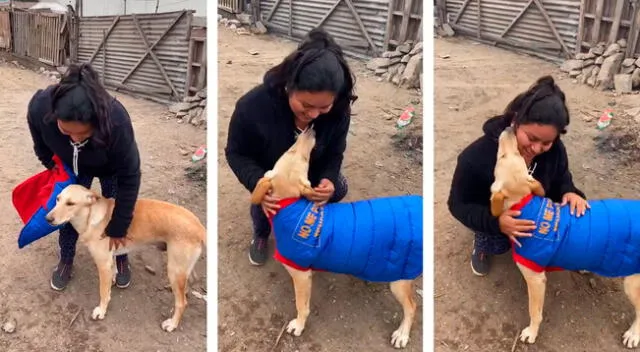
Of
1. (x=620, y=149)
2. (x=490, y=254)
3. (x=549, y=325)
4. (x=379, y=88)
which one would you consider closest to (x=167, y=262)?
(x=379, y=88)

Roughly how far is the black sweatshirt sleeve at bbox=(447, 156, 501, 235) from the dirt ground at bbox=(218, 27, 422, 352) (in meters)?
0.11

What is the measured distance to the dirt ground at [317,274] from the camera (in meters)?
1.47

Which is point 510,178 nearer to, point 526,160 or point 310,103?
point 526,160

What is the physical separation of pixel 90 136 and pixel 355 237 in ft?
2.38

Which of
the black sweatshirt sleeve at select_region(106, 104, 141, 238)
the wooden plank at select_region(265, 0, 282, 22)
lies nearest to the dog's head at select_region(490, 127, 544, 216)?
the wooden plank at select_region(265, 0, 282, 22)

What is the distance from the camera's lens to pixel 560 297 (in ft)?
4.89

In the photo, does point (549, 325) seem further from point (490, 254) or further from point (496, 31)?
point (496, 31)

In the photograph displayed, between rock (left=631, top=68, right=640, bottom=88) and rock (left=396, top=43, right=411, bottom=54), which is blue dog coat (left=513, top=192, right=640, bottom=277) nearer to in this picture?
rock (left=631, top=68, right=640, bottom=88)

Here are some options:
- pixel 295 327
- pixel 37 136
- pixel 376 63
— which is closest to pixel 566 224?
pixel 376 63

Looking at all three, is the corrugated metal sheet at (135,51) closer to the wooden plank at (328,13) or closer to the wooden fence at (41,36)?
the wooden fence at (41,36)

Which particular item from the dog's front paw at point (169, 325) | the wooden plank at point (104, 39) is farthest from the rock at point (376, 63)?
the dog's front paw at point (169, 325)

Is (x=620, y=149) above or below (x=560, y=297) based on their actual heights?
above

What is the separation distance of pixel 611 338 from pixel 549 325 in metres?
0.17

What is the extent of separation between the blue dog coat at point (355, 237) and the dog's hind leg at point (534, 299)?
0.96ft
